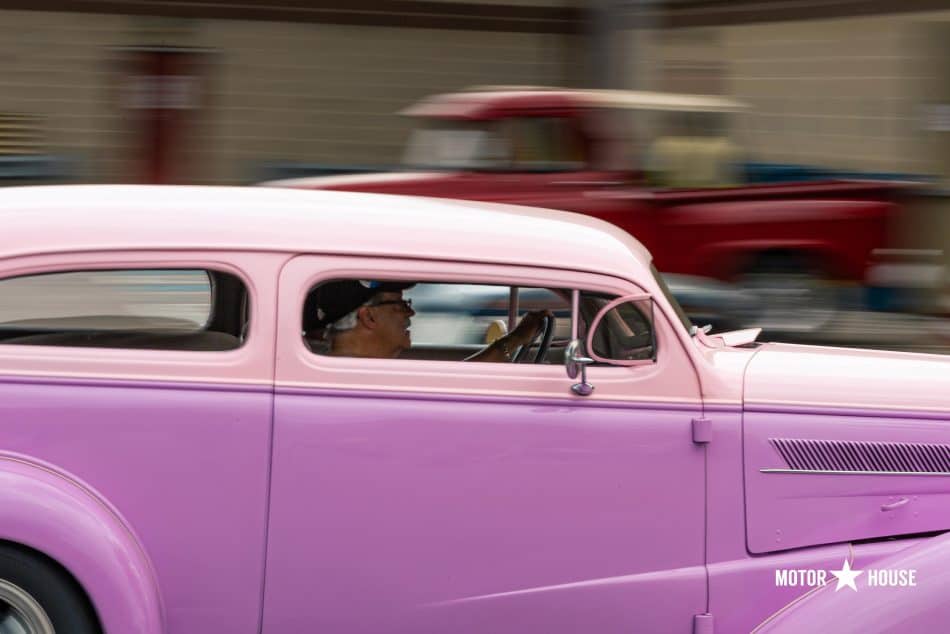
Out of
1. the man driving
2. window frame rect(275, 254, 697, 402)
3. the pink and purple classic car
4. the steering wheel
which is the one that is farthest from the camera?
the steering wheel

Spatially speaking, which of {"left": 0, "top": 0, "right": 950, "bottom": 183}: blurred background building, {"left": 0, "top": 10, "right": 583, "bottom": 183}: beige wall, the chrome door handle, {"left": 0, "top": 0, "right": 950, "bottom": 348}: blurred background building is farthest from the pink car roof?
{"left": 0, "top": 10, "right": 583, "bottom": 183}: beige wall

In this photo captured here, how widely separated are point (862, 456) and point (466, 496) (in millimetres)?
1121

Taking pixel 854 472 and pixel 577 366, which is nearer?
pixel 577 366

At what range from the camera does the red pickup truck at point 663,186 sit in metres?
9.35

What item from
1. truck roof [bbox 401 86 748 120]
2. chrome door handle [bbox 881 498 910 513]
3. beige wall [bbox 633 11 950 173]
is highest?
beige wall [bbox 633 11 950 173]

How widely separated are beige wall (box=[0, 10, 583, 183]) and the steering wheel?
1249 cm

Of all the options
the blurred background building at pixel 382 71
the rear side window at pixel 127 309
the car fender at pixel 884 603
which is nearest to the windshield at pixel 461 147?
the blurred background building at pixel 382 71

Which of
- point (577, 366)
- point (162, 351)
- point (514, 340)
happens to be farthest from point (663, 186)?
point (162, 351)

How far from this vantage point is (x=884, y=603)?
347cm

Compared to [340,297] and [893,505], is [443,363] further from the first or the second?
[893,505]

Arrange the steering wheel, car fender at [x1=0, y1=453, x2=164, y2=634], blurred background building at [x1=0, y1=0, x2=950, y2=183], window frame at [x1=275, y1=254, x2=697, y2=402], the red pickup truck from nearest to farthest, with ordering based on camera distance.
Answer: car fender at [x1=0, y1=453, x2=164, y2=634] → window frame at [x1=275, y1=254, x2=697, y2=402] → the steering wheel → the red pickup truck → blurred background building at [x1=0, y1=0, x2=950, y2=183]

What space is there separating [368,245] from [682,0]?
523 inches

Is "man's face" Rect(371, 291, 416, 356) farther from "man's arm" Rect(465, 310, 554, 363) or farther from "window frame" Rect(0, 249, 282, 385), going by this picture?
"window frame" Rect(0, 249, 282, 385)

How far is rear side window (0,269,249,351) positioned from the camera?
3.63 m
